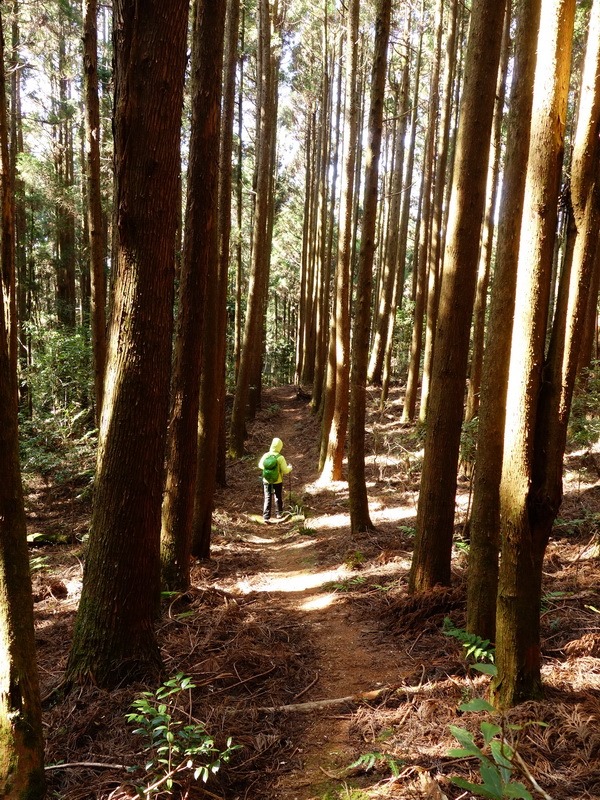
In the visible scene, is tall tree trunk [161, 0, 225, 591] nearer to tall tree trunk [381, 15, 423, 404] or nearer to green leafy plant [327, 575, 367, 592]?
green leafy plant [327, 575, 367, 592]

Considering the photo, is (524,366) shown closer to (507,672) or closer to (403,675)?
(507,672)

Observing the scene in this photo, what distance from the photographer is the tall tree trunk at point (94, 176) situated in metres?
9.65

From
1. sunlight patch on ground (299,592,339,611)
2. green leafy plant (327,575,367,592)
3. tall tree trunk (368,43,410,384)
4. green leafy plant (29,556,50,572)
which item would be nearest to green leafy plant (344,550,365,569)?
green leafy plant (327,575,367,592)

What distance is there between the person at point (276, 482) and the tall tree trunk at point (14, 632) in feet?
26.7

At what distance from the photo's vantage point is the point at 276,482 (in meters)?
11.2

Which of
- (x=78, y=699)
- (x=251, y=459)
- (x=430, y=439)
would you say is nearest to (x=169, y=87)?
(x=430, y=439)

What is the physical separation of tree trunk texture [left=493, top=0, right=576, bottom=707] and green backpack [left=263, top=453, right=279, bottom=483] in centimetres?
776

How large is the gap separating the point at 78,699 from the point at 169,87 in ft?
14.3

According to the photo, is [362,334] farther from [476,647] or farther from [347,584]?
[476,647]

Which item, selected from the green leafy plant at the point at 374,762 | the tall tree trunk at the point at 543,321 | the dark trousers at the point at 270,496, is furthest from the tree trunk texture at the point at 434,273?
the green leafy plant at the point at 374,762

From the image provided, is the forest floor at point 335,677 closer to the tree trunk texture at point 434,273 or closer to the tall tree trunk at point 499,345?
the tall tree trunk at point 499,345

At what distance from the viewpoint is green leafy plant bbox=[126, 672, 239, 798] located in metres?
2.97

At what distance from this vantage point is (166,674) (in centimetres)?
429

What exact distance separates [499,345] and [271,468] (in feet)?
23.1
